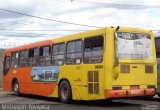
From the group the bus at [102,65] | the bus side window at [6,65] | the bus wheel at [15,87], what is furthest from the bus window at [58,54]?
the bus side window at [6,65]

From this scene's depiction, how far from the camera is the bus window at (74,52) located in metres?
17.6

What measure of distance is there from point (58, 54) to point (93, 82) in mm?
3223

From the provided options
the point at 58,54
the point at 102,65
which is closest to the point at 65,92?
the point at 58,54

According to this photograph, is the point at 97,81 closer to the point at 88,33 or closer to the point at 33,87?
the point at 88,33

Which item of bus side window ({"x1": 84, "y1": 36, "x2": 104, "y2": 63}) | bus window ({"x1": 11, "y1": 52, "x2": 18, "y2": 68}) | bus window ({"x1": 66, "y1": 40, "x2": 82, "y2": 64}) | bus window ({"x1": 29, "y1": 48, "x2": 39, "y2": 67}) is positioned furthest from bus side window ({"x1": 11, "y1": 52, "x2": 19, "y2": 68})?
bus side window ({"x1": 84, "y1": 36, "x2": 104, "y2": 63})

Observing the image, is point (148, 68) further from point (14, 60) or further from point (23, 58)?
point (14, 60)

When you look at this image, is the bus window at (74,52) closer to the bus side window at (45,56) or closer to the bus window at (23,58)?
the bus side window at (45,56)

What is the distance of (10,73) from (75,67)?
26.6ft

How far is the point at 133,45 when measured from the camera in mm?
16594

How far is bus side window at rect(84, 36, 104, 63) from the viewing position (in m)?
16.3

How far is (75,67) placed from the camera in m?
17.7

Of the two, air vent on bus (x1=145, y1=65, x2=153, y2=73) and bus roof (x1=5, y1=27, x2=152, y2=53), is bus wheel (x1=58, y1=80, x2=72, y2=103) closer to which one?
bus roof (x1=5, y1=27, x2=152, y2=53)

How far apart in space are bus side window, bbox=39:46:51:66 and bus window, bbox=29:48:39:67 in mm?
468

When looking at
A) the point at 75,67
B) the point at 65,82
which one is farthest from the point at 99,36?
the point at 65,82
